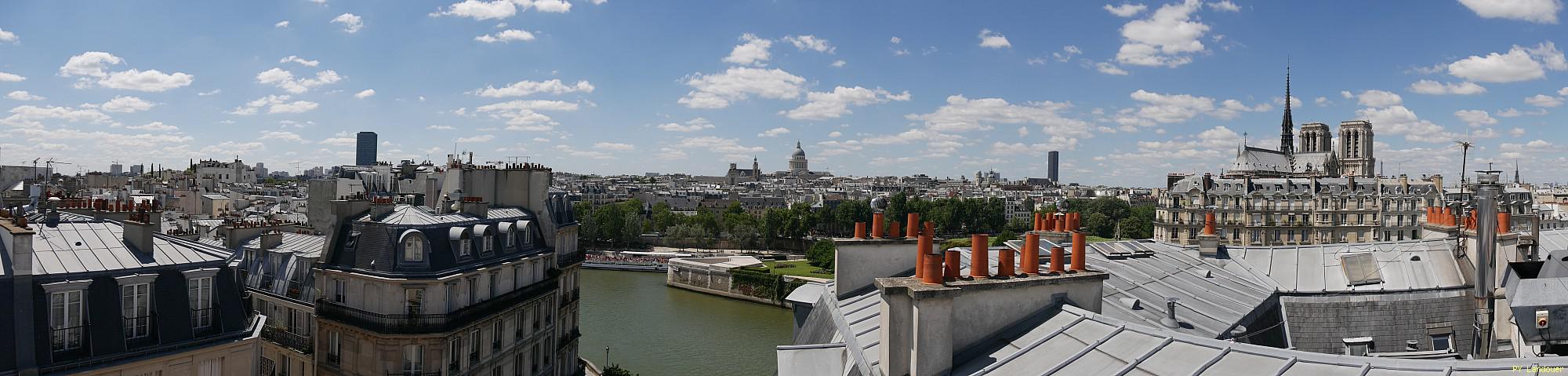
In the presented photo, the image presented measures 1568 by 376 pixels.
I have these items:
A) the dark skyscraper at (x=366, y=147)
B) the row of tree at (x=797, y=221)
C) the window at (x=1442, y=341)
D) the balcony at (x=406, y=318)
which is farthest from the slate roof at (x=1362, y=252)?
the dark skyscraper at (x=366, y=147)

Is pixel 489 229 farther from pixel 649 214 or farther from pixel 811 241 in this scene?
pixel 649 214

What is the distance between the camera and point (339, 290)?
1091 centimetres

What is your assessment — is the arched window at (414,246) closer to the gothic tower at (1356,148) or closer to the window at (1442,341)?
the window at (1442,341)

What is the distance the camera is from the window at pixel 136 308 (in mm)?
6816

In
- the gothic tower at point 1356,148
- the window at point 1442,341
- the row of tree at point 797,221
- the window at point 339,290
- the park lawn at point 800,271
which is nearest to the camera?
the window at point 1442,341

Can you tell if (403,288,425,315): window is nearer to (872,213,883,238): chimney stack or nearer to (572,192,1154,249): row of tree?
(872,213,883,238): chimney stack

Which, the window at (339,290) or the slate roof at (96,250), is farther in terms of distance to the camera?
the window at (339,290)

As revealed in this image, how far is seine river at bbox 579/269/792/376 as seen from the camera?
21422 mm

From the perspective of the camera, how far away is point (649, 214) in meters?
70.5

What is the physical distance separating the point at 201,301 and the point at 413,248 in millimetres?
3309

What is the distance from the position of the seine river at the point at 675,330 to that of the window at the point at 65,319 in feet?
44.8

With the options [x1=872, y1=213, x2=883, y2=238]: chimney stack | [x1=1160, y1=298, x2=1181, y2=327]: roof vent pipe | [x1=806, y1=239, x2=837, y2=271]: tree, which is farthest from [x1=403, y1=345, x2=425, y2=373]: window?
[x1=806, y1=239, x2=837, y2=271]: tree

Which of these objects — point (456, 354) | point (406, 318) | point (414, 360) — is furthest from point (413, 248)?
point (456, 354)

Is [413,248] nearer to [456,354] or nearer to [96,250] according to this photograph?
[456,354]
